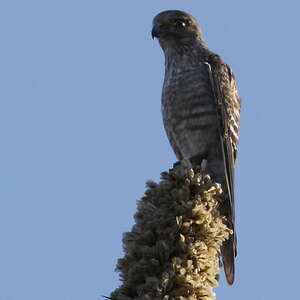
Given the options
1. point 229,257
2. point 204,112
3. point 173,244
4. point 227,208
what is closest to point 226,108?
point 204,112

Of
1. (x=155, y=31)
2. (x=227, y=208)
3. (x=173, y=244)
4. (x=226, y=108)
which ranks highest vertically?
(x=155, y=31)

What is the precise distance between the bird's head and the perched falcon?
393 mm

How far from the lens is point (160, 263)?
3.78m

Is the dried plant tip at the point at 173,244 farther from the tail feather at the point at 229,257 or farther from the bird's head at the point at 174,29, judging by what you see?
the bird's head at the point at 174,29

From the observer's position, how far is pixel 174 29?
352 inches

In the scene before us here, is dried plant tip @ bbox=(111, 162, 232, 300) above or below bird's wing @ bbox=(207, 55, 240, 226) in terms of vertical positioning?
below

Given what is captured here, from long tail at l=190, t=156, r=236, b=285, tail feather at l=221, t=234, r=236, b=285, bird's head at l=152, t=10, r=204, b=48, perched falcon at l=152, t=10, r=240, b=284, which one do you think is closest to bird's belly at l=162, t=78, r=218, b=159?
perched falcon at l=152, t=10, r=240, b=284

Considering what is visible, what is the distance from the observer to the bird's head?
28.9 feet

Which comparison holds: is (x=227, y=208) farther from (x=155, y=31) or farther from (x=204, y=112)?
(x=155, y=31)

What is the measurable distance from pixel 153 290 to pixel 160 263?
317 mm

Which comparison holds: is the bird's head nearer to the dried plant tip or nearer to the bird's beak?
the bird's beak

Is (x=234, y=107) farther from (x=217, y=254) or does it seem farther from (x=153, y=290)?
(x=153, y=290)

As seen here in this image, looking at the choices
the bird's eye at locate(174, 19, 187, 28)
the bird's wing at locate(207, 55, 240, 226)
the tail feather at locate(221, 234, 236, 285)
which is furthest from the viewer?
the bird's eye at locate(174, 19, 187, 28)

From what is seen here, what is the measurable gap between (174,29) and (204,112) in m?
1.61
